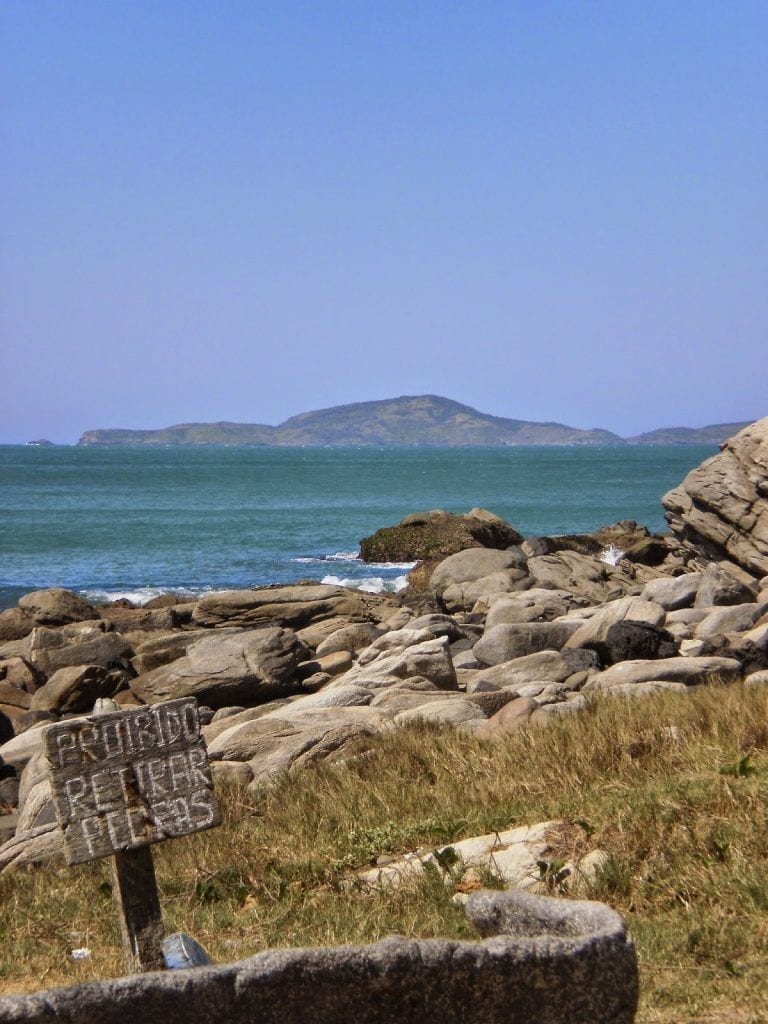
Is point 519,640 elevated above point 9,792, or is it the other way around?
point 519,640

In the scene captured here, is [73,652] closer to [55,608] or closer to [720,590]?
[55,608]

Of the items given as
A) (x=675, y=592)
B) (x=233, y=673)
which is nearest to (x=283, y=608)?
(x=233, y=673)

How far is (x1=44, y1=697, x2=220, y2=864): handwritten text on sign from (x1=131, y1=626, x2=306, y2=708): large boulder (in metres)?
12.2

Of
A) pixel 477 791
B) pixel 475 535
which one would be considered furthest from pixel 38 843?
pixel 475 535

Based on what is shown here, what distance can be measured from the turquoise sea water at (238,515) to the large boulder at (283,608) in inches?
384

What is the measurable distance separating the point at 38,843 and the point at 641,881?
16.1 feet

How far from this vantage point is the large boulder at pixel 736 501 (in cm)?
2358

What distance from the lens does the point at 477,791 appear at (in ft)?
26.3

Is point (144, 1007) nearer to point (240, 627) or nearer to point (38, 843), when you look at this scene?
point (38, 843)

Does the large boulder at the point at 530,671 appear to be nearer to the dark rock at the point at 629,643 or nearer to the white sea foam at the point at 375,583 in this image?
the dark rock at the point at 629,643

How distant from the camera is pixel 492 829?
290 inches

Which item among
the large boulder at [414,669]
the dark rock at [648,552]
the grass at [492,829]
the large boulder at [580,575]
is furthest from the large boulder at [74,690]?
the dark rock at [648,552]

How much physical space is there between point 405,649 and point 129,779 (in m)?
11.9

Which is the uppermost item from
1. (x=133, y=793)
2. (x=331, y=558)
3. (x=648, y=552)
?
(x=133, y=793)
